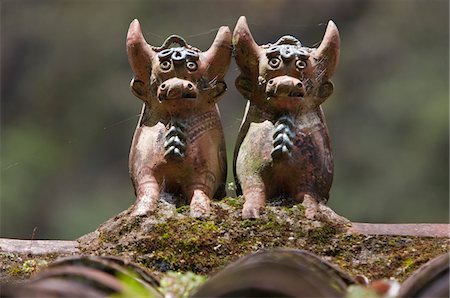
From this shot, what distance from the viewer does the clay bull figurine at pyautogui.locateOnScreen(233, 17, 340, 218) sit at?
4406 millimetres

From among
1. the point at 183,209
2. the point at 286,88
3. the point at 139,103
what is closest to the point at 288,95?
the point at 286,88

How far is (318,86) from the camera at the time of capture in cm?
457

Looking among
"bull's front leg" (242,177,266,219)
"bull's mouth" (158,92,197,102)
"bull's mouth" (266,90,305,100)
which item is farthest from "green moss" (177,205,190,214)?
"bull's mouth" (266,90,305,100)

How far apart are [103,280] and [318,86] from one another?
1.87 metres

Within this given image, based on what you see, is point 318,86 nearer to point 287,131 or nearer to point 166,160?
point 287,131

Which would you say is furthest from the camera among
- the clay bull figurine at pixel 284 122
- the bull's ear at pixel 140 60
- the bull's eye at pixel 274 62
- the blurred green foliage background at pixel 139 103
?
the blurred green foliage background at pixel 139 103

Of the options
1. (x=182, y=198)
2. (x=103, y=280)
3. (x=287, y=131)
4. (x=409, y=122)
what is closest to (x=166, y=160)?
(x=182, y=198)

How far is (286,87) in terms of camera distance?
443 centimetres

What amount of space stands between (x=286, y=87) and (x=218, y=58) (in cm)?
29

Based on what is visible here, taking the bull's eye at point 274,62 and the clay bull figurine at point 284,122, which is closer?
the clay bull figurine at point 284,122

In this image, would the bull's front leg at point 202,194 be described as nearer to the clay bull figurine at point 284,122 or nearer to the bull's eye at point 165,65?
the clay bull figurine at point 284,122

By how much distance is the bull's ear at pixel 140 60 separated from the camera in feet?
15.2

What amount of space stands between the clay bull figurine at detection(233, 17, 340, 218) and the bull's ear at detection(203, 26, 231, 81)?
42 mm

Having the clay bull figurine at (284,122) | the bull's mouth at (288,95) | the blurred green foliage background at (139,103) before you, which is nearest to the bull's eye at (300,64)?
the clay bull figurine at (284,122)
